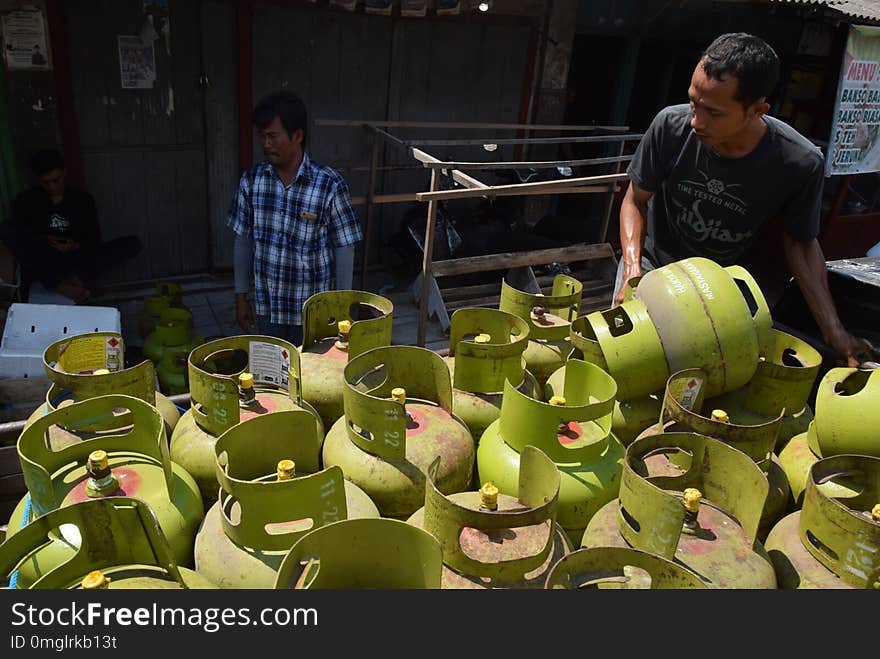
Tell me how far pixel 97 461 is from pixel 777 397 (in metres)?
2.03

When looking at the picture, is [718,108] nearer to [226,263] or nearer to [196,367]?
[196,367]

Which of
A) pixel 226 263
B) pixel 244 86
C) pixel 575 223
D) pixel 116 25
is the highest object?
A: pixel 116 25

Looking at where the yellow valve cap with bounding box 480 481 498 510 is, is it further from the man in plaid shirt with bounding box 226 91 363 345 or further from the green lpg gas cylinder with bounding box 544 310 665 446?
the man in plaid shirt with bounding box 226 91 363 345

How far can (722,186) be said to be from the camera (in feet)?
9.25

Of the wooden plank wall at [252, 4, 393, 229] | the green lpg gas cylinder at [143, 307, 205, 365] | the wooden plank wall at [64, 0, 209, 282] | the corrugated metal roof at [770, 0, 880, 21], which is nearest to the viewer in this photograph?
the green lpg gas cylinder at [143, 307, 205, 365]

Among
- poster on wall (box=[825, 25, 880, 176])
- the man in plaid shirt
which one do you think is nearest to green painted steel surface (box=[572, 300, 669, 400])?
the man in plaid shirt

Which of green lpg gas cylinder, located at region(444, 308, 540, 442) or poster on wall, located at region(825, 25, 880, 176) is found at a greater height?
poster on wall, located at region(825, 25, 880, 176)

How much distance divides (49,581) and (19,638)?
0.14 meters

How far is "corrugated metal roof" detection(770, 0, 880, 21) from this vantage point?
5.94 m

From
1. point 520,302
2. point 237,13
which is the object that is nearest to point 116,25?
point 237,13

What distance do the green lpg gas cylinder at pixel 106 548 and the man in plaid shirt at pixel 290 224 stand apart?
2.10 metres

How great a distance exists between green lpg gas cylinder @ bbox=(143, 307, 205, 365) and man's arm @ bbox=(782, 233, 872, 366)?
128 inches

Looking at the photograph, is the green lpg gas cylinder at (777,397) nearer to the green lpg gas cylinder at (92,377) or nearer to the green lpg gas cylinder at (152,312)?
the green lpg gas cylinder at (92,377)

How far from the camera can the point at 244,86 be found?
17.8ft
